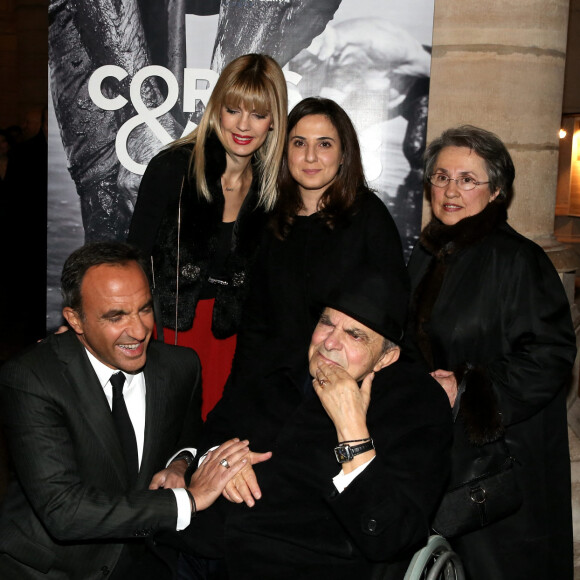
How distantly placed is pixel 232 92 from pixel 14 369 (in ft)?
5.27

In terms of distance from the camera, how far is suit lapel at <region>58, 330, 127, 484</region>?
2426 mm

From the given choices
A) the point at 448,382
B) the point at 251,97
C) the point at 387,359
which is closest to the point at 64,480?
the point at 387,359

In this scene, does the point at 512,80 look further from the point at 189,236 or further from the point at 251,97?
the point at 189,236

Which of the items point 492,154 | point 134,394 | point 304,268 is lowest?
point 134,394

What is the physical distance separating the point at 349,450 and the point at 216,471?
0.47m

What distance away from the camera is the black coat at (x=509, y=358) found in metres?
2.76

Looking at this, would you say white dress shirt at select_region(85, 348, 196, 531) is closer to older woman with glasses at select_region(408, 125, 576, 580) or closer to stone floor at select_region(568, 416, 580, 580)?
older woman with glasses at select_region(408, 125, 576, 580)

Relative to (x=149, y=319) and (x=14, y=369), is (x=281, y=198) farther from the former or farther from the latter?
(x=14, y=369)

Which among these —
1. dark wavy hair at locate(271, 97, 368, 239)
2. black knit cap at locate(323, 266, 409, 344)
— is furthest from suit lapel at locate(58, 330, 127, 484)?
dark wavy hair at locate(271, 97, 368, 239)

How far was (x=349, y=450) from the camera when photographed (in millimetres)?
2266

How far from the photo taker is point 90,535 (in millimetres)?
2338

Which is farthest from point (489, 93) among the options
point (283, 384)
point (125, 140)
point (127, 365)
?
point (127, 365)

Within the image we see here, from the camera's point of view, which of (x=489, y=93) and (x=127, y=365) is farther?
(x=489, y=93)

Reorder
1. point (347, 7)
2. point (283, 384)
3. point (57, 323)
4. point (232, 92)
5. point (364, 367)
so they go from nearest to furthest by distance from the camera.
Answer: point (364, 367)
point (283, 384)
point (232, 92)
point (347, 7)
point (57, 323)
